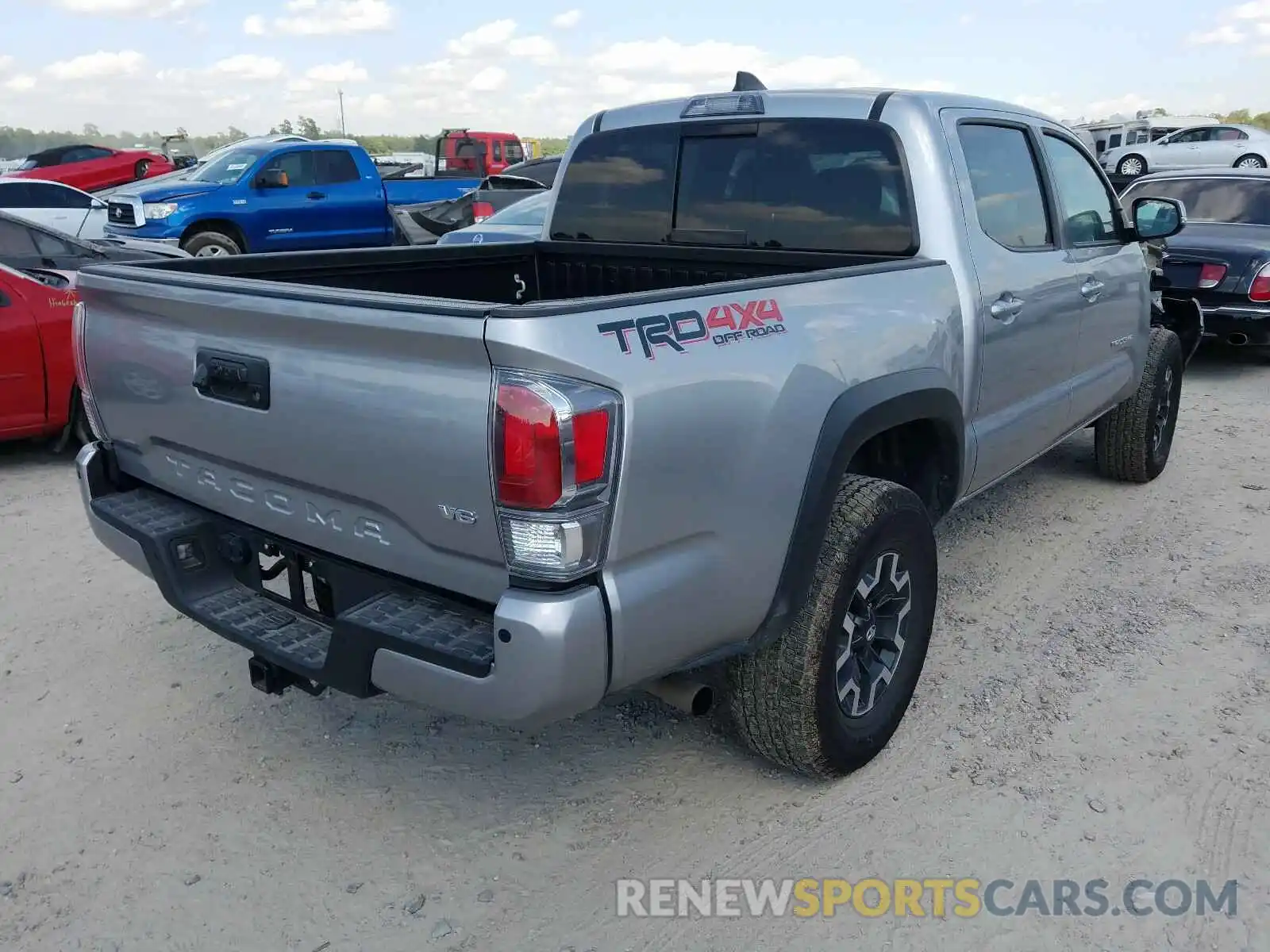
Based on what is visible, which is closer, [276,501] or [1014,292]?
[276,501]

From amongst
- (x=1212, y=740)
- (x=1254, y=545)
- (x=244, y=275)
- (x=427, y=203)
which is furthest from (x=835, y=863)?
(x=427, y=203)

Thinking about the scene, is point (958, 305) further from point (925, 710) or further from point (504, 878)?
point (504, 878)

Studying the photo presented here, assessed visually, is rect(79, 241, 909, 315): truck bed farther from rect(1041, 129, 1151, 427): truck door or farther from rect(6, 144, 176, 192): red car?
rect(6, 144, 176, 192): red car

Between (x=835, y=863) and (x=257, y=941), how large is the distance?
56.5 inches

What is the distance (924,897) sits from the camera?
2.57m

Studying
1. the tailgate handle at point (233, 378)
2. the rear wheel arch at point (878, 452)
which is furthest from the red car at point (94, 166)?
the rear wheel arch at point (878, 452)

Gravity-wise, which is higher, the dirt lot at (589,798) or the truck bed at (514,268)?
the truck bed at (514,268)

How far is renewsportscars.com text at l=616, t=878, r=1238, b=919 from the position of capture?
252cm

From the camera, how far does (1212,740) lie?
320 centimetres

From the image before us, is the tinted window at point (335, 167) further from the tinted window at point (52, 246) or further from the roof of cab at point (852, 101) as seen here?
the roof of cab at point (852, 101)

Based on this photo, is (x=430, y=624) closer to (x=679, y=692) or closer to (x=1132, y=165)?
(x=679, y=692)

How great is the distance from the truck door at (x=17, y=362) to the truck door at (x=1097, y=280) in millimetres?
5258

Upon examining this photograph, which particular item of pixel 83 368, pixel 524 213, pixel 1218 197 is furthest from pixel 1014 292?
pixel 1218 197

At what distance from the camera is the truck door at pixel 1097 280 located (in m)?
4.29
